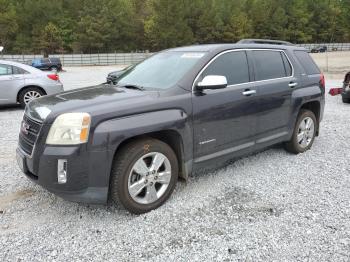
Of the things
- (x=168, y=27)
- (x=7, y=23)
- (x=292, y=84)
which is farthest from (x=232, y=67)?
(x=7, y=23)

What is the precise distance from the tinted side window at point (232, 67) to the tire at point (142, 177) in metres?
1.11

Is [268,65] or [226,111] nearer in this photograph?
[226,111]

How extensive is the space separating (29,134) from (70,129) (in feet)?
2.02

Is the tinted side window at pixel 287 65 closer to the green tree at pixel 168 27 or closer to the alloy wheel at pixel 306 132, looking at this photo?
the alloy wheel at pixel 306 132

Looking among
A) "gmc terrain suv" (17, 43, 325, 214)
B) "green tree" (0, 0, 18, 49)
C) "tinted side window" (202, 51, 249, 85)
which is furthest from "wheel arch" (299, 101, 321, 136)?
"green tree" (0, 0, 18, 49)

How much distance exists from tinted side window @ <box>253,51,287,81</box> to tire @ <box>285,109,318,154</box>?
0.79 metres

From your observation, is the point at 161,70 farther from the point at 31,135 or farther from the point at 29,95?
the point at 29,95

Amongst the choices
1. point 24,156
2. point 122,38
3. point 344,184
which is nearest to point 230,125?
point 344,184

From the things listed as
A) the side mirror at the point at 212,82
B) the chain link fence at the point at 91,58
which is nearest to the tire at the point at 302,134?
the side mirror at the point at 212,82

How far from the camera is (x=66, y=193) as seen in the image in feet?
10.8

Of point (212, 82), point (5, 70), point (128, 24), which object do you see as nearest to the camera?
point (212, 82)

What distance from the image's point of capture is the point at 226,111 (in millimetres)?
4164

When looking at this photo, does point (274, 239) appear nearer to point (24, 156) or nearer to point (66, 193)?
point (66, 193)

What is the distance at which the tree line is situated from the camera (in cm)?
7069
